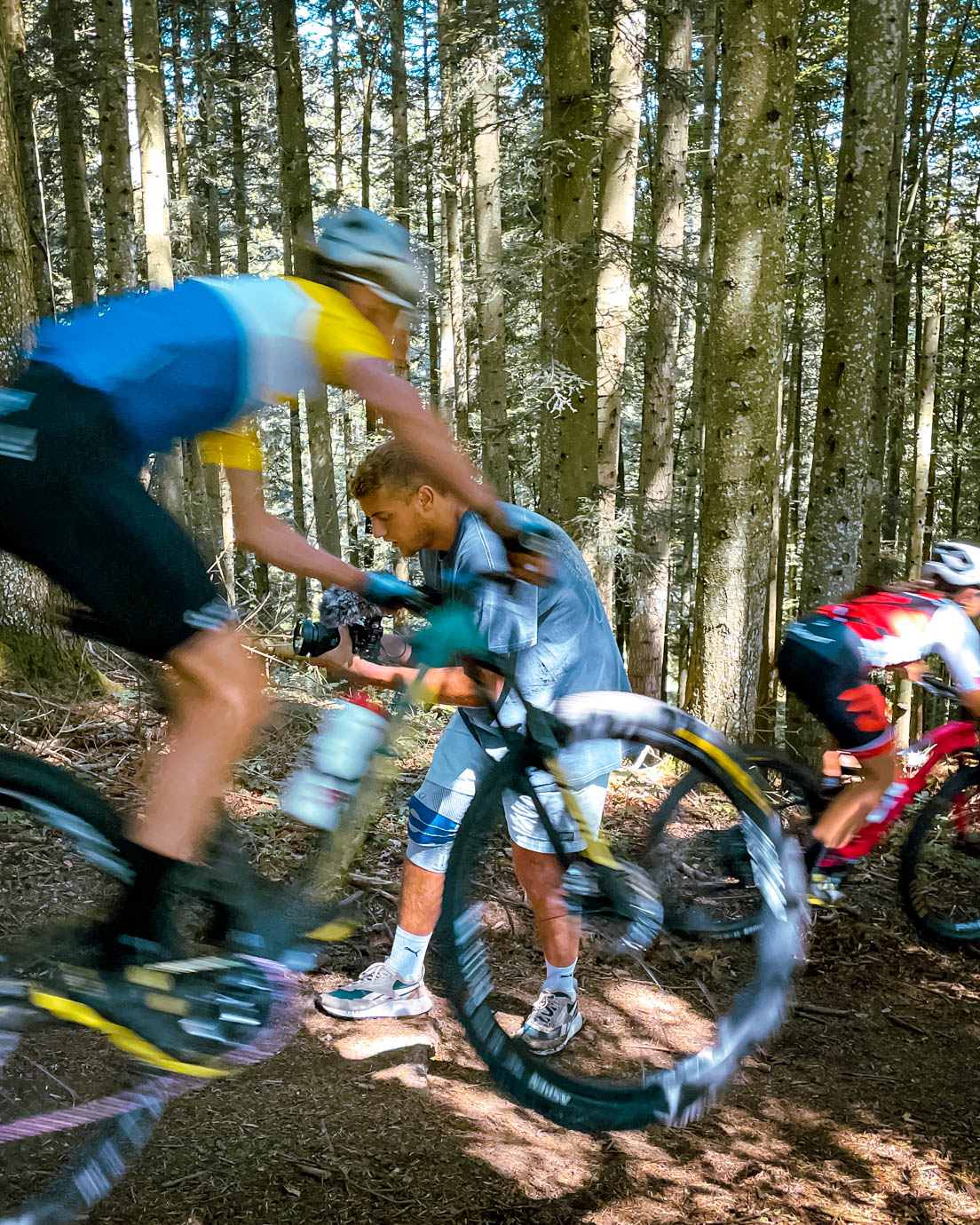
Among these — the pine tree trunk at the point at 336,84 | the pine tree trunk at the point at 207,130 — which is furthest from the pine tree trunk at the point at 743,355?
the pine tree trunk at the point at 207,130

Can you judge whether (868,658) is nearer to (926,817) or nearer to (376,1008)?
(926,817)

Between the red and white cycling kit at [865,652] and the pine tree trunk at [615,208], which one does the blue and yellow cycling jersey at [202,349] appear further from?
the pine tree trunk at [615,208]

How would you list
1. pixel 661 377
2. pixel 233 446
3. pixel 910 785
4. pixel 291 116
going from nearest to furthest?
pixel 233 446
pixel 910 785
pixel 661 377
pixel 291 116

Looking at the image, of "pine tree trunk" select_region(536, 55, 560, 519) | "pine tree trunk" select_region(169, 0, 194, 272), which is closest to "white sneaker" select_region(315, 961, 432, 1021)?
"pine tree trunk" select_region(536, 55, 560, 519)

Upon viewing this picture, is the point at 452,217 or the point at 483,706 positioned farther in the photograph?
the point at 452,217

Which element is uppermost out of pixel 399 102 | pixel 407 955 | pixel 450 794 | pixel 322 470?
pixel 399 102

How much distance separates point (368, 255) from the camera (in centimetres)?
242

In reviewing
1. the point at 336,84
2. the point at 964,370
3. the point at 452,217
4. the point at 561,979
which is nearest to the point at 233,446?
the point at 561,979

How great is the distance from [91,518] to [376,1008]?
2.49 meters

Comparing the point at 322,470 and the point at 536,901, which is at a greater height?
the point at 536,901

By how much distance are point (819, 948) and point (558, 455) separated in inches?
225

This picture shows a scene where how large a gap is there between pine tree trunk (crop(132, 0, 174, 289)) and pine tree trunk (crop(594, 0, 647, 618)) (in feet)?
16.2

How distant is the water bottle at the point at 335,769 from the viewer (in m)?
2.84

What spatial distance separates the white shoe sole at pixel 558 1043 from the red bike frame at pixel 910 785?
1.68 metres
